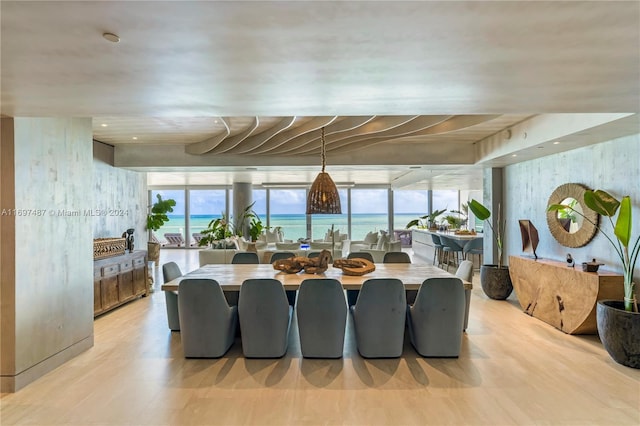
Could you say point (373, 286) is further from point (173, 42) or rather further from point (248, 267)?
point (173, 42)

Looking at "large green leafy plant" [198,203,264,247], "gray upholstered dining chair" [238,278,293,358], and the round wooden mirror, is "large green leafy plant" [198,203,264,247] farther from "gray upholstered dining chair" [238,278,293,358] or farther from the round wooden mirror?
the round wooden mirror

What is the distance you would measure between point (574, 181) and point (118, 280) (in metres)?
6.88

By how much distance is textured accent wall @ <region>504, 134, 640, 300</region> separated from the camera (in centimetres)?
387

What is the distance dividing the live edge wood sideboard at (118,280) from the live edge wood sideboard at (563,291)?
6.17 m

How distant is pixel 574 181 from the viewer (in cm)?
471

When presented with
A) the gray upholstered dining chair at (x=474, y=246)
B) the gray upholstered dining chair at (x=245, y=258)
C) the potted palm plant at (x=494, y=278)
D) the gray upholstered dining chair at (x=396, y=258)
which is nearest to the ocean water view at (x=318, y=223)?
the gray upholstered dining chair at (x=474, y=246)

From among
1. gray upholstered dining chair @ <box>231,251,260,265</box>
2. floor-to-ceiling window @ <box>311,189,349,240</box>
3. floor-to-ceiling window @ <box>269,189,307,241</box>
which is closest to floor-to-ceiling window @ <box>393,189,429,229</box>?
floor-to-ceiling window @ <box>311,189,349,240</box>

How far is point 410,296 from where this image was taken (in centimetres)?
464

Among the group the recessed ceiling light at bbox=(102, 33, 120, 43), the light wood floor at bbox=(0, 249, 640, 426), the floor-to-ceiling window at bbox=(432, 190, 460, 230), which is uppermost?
the recessed ceiling light at bbox=(102, 33, 120, 43)

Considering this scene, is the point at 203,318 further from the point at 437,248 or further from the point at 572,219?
the point at 437,248

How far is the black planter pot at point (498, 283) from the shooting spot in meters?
5.74

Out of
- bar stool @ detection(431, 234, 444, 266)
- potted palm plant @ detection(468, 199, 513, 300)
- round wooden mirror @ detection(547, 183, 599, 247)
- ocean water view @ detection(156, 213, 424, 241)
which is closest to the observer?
round wooden mirror @ detection(547, 183, 599, 247)

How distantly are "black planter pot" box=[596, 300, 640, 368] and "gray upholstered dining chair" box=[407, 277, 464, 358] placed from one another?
1.36 meters

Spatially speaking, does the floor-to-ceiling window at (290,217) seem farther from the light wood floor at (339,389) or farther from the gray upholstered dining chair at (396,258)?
the light wood floor at (339,389)
